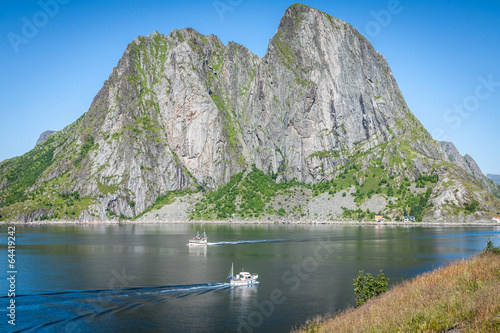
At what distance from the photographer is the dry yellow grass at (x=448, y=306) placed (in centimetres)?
2208

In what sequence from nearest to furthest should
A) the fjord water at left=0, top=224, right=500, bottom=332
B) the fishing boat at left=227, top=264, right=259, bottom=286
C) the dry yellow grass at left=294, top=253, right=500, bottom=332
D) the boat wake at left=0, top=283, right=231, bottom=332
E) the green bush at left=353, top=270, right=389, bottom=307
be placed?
the dry yellow grass at left=294, top=253, right=500, bottom=332 < the boat wake at left=0, top=283, right=231, bottom=332 < the green bush at left=353, top=270, right=389, bottom=307 < the fjord water at left=0, top=224, right=500, bottom=332 < the fishing boat at left=227, top=264, right=259, bottom=286

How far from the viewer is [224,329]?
49.1 m

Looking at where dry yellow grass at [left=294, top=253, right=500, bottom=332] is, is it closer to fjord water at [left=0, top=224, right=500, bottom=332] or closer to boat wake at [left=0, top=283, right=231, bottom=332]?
fjord water at [left=0, top=224, right=500, bottom=332]

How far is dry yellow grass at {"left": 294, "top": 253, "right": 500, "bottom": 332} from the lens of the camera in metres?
22.1

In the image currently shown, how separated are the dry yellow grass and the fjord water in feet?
63.4

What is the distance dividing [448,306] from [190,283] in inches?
2100

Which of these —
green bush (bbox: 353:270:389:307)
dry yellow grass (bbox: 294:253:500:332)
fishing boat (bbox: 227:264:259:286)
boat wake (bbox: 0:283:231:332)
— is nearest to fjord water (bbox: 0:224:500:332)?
boat wake (bbox: 0:283:231:332)

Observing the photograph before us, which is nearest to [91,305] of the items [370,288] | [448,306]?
[370,288]

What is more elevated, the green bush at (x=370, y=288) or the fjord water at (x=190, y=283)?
the green bush at (x=370, y=288)

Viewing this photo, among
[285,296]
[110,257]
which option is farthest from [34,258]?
[285,296]

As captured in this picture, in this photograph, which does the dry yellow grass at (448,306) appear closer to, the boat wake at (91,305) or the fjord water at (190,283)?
the fjord water at (190,283)

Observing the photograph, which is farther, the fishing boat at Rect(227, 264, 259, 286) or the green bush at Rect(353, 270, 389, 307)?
the fishing boat at Rect(227, 264, 259, 286)

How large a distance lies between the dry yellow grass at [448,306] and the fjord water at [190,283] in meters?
19.3

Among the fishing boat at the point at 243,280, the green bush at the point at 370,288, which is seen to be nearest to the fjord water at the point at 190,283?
the fishing boat at the point at 243,280
